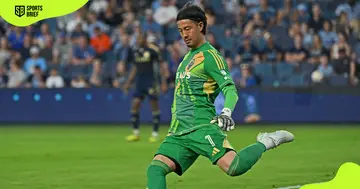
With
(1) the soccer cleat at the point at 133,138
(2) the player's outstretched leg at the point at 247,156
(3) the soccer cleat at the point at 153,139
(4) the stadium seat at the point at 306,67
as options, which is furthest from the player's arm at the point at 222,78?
(4) the stadium seat at the point at 306,67

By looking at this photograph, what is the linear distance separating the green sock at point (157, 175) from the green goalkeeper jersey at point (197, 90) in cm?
37

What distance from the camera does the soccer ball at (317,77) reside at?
23369mm

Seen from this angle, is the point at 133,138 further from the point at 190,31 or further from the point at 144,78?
the point at 190,31

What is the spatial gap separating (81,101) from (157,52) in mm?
5373

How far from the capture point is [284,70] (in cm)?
2391

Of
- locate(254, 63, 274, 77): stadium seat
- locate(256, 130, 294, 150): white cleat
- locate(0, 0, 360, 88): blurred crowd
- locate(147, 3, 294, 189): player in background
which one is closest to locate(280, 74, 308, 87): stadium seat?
locate(0, 0, 360, 88): blurred crowd

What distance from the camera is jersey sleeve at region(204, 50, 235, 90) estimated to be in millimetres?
7990

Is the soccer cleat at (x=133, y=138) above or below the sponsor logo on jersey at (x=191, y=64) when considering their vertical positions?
below

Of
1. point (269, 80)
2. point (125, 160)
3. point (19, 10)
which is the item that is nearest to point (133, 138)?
point (125, 160)

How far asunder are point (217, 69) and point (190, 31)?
17.7 inches

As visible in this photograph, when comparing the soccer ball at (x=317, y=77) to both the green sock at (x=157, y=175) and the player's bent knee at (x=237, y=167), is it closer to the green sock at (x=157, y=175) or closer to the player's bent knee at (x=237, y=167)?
the player's bent knee at (x=237, y=167)

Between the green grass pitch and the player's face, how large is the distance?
3480mm

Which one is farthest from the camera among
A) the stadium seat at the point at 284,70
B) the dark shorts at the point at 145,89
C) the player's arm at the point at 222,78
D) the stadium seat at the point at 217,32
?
the stadium seat at the point at 217,32

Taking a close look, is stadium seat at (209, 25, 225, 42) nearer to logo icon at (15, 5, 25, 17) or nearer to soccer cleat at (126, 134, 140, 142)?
soccer cleat at (126, 134, 140, 142)
